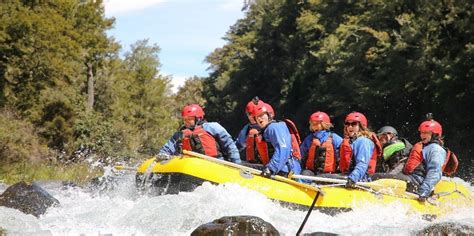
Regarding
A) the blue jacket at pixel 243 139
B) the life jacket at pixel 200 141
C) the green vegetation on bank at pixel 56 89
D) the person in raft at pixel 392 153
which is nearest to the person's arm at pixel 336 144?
the person in raft at pixel 392 153

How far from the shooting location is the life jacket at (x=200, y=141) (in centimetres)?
1060

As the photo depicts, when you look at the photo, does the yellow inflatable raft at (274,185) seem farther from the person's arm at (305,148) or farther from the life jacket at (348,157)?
the person's arm at (305,148)

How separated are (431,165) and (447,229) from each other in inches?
77.3

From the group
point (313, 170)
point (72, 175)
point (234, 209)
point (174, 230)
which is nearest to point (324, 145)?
point (313, 170)

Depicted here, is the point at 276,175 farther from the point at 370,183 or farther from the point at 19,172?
the point at 19,172

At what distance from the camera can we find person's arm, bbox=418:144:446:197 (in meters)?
10.4

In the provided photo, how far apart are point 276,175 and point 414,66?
19347 millimetres

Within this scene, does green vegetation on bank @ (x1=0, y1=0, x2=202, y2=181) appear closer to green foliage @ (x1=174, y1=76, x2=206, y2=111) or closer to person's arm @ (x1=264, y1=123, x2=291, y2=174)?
person's arm @ (x1=264, y1=123, x2=291, y2=174)

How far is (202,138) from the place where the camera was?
34.8 feet

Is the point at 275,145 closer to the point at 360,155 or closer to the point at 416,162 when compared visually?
the point at 360,155

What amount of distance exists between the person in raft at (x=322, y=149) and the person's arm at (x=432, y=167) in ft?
4.25

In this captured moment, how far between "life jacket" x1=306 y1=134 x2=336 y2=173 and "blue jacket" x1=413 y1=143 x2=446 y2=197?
133cm

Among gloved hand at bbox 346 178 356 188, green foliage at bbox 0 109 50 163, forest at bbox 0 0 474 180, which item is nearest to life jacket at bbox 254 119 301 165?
gloved hand at bbox 346 178 356 188

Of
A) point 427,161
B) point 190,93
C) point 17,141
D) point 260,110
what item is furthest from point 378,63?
point 190,93
